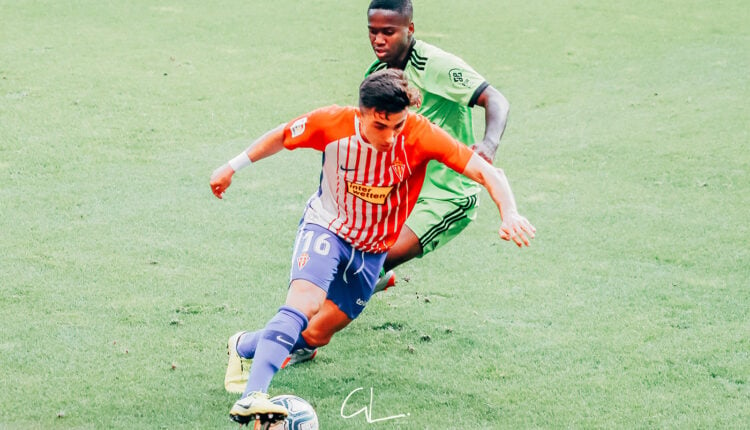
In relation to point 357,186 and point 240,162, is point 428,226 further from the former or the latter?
point 240,162

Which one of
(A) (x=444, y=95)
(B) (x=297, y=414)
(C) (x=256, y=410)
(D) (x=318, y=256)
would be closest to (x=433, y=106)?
(A) (x=444, y=95)

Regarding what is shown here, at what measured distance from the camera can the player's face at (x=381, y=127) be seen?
15.9 ft

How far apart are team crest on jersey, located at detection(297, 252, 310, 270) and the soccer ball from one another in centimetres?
67

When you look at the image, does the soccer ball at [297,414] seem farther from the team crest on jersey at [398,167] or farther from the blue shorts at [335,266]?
the team crest on jersey at [398,167]

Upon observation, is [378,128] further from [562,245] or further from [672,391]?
[562,245]

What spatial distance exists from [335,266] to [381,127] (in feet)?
2.52

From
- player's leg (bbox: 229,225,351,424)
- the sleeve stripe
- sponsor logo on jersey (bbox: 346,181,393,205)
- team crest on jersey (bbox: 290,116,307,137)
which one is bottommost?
player's leg (bbox: 229,225,351,424)

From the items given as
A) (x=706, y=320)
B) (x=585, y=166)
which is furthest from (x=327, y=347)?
(x=585, y=166)

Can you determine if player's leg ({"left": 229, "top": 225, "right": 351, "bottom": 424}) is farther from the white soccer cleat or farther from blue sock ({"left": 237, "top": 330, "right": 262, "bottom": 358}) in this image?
blue sock ({"left": 237, "top": 330, "right": 262, "bottom": 358})

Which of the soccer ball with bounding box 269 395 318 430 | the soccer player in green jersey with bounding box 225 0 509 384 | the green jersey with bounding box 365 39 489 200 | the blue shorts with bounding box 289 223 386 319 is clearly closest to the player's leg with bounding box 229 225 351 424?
the blue shorts with bounding box 289 223 386 319

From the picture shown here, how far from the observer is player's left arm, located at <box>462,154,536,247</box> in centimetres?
474

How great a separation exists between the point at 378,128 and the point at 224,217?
339 centimetres

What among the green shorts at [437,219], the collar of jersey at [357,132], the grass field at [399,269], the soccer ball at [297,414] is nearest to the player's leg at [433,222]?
the green shorts at [437,219]

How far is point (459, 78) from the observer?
592 cm
